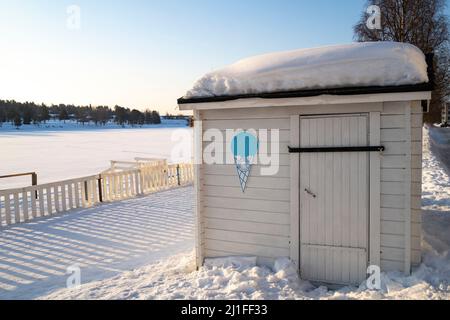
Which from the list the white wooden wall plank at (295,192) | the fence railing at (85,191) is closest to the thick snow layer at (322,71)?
the white wooden wall plank at (295,192)

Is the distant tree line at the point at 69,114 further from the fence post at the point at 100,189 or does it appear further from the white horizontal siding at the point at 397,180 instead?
the white horizontal siding at the point at 397,180

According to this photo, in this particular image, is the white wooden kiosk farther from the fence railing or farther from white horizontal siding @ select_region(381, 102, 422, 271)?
the fence railing

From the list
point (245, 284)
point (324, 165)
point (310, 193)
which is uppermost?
point (324, 165)

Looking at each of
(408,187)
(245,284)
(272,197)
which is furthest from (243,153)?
(408,187)

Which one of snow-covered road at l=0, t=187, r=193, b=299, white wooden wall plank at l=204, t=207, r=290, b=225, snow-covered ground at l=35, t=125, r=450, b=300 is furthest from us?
snow-covered road at l=0, t=187, r=193, b=299

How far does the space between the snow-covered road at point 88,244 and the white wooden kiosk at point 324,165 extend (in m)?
1.68

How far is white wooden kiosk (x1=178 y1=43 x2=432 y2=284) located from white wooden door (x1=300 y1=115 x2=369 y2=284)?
0.04 feet

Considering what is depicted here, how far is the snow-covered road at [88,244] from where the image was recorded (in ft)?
17.7

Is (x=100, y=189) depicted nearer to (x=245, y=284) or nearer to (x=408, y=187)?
(x=245, y=284)

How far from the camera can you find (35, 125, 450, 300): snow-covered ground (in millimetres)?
3965

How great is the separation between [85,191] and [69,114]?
139 m

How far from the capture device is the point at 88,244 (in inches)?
274

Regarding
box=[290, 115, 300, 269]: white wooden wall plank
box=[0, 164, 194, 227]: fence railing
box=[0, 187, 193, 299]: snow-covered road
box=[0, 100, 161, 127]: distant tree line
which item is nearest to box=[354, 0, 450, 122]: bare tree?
box=[0, 164, 194, 227]: fence railing

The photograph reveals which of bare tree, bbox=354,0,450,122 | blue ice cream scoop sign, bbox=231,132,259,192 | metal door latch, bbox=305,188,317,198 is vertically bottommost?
metal door latch, bbox=305,188,317,198
